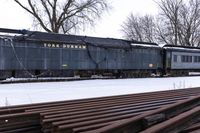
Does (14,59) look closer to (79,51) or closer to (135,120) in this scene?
(79,51)

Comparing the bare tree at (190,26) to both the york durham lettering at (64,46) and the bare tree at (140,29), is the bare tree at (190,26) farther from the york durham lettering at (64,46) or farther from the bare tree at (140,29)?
the york durham lettering at (64,46)

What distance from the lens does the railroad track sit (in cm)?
471

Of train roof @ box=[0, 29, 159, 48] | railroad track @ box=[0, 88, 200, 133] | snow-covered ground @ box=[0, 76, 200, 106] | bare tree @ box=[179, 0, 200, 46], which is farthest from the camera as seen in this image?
bare tree @ box=[179, 0, 200, 46]

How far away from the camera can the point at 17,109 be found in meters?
6.45

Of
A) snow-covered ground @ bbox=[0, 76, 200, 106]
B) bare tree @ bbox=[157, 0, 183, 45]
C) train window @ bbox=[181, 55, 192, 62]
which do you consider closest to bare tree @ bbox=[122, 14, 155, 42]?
bare tree @ bbox=[157, 0, 183, 45]

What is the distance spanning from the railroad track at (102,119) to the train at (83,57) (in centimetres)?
1479

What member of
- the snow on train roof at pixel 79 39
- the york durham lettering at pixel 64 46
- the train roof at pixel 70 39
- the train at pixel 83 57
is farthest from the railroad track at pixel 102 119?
the york durham lettering at pixel 64 46

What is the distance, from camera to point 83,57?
25531 millimetres

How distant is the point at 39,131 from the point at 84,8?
3880 centimetres

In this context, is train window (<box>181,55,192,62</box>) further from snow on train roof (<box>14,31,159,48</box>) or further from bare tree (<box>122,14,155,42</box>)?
bare tree (<box>122,14,155,42</box>)

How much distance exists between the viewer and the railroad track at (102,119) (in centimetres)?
471

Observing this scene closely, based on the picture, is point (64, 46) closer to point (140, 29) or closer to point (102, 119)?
point (102, 119)

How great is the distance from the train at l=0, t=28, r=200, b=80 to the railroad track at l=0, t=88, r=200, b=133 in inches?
582

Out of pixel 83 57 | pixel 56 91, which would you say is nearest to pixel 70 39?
pixel 83 57
